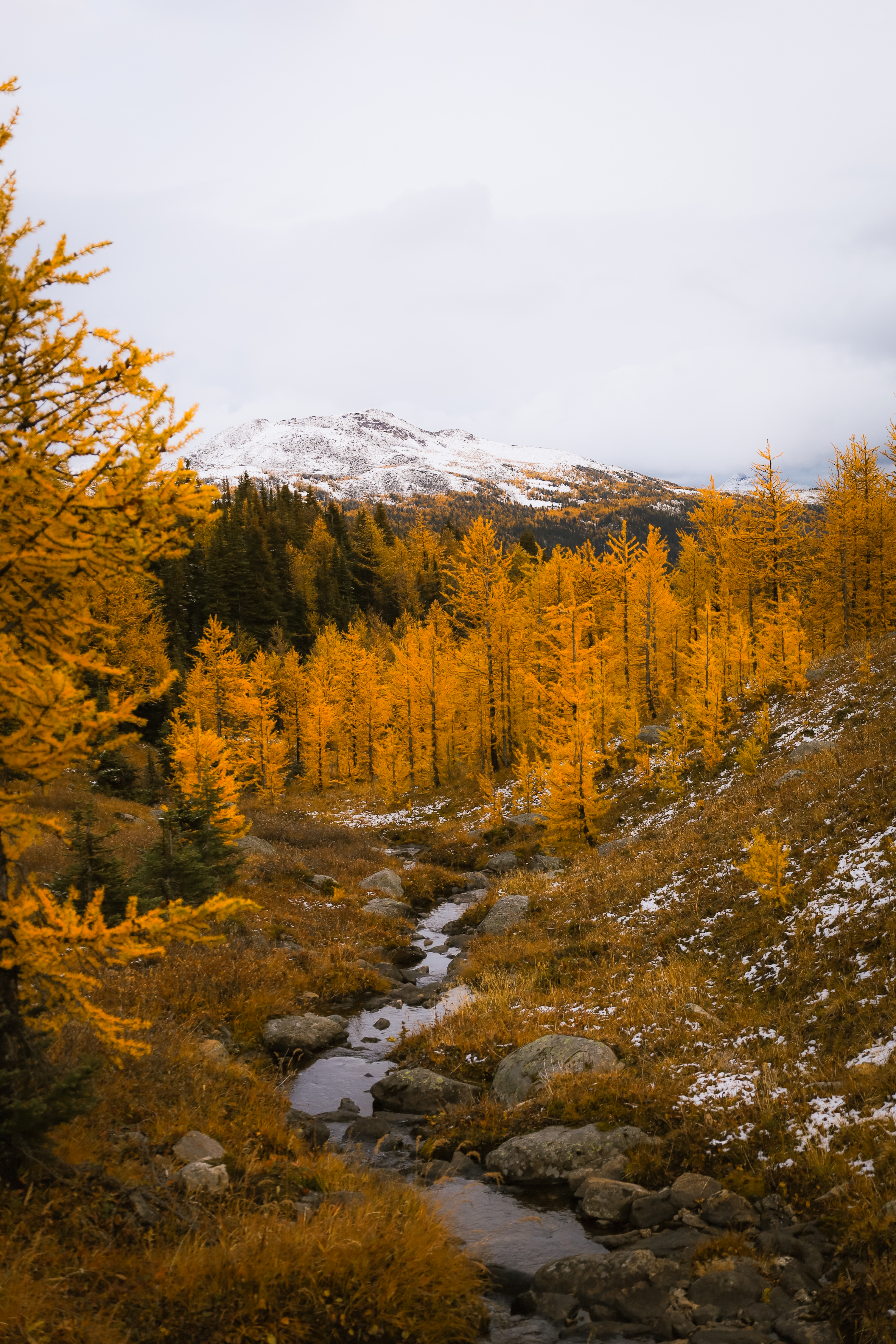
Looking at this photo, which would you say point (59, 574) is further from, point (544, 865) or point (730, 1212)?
point (544, 865)

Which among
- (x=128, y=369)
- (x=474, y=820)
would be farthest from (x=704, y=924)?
(x=474, y=820)

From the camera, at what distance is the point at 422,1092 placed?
9891mm

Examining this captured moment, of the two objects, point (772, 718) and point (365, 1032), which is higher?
point (772, 718)

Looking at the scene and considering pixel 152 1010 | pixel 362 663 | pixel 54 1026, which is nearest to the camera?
pixel 54 1026

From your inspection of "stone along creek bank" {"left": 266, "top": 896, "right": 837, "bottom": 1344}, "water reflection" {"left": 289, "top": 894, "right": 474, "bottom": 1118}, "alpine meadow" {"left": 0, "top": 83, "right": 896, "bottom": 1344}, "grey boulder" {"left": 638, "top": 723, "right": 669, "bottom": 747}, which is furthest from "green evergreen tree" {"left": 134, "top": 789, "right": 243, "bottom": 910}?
"grey boulder" {"left": 638, "top": 723, "right": 669, "bottom": 747}

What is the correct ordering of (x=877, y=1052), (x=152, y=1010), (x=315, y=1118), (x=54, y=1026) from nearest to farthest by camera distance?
1. (x=54, y=1026)
2. (x=877, y=1052)
3. (x=315, y=1118)
4. (x=152, y=1010)

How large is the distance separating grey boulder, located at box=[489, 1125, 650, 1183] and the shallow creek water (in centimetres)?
19

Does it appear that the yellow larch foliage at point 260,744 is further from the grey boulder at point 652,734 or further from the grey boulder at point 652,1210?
the grey boulder at point 652,1210

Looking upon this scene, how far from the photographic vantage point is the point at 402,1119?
958 centimetres

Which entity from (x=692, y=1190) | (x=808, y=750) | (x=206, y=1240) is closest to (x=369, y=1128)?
(x=692, y=1190)

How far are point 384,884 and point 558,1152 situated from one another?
14787 millimetres

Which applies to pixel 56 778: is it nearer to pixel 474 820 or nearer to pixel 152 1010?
pixel 152 1010

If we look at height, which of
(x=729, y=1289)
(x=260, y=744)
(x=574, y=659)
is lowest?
(x=729, y=1289)

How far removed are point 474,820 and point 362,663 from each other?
18.2m
